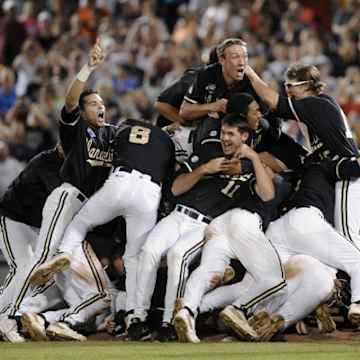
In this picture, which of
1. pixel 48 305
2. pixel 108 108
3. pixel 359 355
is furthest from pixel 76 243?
pixel 108 108

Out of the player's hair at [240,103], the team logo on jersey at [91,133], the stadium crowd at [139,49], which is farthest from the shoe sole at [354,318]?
the stadium crowd at [139,49]

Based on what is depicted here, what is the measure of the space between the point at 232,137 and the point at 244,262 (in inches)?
36.4

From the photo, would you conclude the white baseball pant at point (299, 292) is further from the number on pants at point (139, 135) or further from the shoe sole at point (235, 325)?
the number on pants at point (139, 135)

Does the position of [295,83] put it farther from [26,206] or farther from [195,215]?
[26,206]

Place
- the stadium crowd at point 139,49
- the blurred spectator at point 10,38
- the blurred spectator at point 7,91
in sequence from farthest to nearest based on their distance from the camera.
Result: the blurred spectator at point 10,38 → the blurred spectator at point 7,91 → the stadium crowd at point 139,49

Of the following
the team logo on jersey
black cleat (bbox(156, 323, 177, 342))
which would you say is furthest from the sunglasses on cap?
black cleat (bbox(156, 323, 177, 342))

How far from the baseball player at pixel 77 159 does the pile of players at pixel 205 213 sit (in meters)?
0.01

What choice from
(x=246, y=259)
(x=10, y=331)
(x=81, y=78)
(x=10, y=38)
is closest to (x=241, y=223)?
(x=246, y=259)

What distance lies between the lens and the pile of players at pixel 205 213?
8.80m

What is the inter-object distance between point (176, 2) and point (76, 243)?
31.8 feet

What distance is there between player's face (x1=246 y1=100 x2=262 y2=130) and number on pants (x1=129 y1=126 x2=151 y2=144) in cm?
84

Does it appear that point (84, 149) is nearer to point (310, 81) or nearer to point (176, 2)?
point (310, 81)

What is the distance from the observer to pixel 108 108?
15211 millimetres

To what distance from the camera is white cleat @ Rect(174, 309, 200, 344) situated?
841cm
